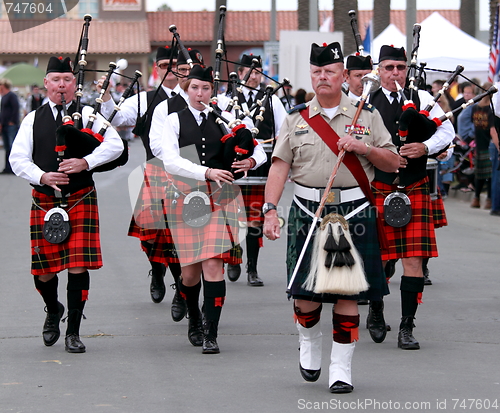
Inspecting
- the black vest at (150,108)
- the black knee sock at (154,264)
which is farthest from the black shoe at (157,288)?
the black vest at (150,108)

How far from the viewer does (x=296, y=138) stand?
15.9 feet

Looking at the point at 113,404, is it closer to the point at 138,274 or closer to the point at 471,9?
the point at 138,274

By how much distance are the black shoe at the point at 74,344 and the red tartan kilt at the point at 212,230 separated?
2.69 ft

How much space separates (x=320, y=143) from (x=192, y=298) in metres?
1.75

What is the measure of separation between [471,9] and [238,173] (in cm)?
2513

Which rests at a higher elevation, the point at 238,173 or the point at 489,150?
the point at 238,173

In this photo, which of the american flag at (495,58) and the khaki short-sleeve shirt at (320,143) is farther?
the american flag at (495,58)

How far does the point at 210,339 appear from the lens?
568 centimetres

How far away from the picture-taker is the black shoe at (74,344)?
5688 millimetres

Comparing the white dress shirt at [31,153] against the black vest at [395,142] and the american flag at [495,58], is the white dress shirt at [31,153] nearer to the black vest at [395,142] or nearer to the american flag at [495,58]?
the black vest at [395,142]

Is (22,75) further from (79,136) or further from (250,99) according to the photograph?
(79,136)

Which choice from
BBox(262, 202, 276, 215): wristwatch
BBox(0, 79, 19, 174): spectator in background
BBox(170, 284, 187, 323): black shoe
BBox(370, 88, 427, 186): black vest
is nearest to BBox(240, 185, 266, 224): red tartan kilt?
BBox(170, 284, 187, 323): black shoe

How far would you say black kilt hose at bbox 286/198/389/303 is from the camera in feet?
15.6

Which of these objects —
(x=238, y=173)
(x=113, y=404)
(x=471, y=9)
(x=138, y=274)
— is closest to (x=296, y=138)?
(x=238, y=173)
